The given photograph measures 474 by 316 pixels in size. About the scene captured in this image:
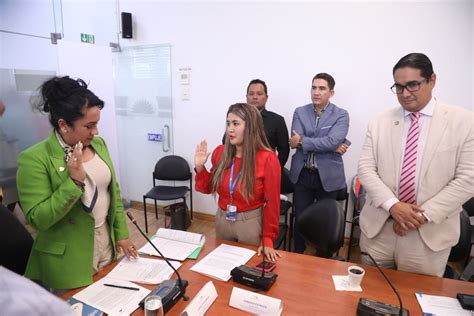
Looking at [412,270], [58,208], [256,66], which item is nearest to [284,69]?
[256,66]

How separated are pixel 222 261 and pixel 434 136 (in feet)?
4.16

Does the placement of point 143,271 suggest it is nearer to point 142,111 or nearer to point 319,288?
point 319,288

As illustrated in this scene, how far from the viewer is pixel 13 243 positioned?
5.48 ft

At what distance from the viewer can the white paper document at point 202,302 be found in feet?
3.82

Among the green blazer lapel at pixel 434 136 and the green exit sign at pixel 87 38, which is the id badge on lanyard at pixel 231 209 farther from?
the green exit sign at pixel 87 38

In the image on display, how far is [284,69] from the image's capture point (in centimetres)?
359

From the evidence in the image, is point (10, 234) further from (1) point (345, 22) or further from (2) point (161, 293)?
(1) point (345, 22)

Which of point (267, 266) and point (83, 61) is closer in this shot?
point (267, 266)

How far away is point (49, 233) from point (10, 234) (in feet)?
1.47

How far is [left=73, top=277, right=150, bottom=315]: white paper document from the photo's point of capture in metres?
1.23

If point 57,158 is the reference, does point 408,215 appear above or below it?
below

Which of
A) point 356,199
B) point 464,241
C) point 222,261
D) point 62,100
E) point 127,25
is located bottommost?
point 356,199

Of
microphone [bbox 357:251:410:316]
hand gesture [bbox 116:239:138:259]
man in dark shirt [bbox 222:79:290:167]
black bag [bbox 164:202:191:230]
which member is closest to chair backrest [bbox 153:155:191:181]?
black bag [bbox 164:202:191:230]

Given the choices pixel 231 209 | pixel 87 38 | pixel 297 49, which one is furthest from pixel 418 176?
pixel 87 38
